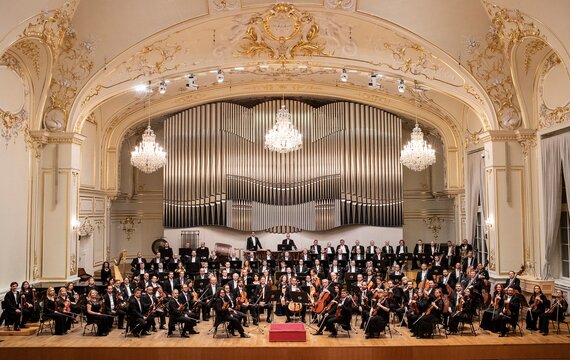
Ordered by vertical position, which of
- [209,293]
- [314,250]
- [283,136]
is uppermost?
[283,136]

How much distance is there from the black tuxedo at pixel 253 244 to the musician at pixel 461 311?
708 cm

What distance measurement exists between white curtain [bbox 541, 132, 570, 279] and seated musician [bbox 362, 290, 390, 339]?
3.77m

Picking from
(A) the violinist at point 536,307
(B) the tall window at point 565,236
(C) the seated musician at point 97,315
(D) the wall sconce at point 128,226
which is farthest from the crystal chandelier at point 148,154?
(B) the tall window at point 565,236

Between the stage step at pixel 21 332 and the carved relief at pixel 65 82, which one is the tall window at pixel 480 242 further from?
the stage step at pixel 21 332

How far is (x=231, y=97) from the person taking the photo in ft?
55.9

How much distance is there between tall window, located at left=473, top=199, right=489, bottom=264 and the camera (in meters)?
14.7

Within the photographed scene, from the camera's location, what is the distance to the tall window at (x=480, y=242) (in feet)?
48.2

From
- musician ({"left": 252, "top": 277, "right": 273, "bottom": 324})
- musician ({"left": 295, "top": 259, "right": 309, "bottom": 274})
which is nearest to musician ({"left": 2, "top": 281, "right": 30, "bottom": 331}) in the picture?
musician ({"left": 252, "top": 277, "right": 273, "bottom": 324})

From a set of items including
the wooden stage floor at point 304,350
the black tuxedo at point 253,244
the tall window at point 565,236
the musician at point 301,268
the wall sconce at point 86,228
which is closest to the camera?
the wooden stage floor at point 304,350

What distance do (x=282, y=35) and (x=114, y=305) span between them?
6564 mm

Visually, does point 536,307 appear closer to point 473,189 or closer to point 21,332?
point 473,189

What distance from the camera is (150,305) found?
10.2 metres

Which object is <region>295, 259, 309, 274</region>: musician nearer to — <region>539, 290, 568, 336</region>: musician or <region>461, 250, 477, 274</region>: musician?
<region>461, 250, 477, 274</region>: musician

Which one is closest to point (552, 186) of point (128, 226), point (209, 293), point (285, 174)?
point (209, 293)
